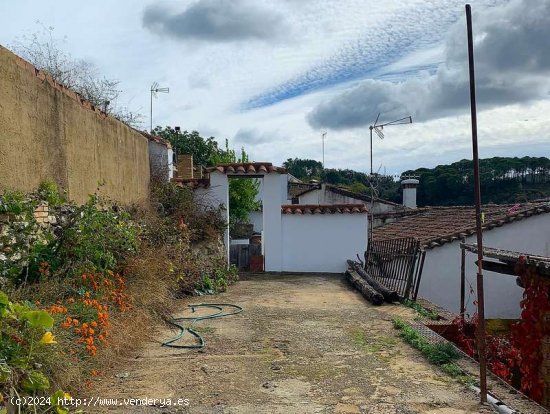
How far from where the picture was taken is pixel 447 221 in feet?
51.1

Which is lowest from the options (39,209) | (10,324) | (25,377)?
(25,377)

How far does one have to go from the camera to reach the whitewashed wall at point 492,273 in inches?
502

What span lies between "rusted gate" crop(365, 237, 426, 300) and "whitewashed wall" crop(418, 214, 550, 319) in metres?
2.09

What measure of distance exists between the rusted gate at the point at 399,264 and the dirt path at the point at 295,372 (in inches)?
59.0

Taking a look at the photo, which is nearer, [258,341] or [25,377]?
[25,377]

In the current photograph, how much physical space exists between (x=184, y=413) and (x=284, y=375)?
1.19 metres

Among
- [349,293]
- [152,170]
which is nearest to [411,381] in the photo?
[349,293]

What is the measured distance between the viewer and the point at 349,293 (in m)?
9.40

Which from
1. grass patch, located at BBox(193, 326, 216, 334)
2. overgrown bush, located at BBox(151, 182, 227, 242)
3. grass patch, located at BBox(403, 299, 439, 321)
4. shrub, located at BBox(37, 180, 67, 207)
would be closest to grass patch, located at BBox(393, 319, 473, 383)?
grass patch, located at BBox(403, 299, 439, 321)

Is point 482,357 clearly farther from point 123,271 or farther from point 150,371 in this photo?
point 123,271

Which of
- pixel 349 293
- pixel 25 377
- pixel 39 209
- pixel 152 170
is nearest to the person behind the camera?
pixel 25 377

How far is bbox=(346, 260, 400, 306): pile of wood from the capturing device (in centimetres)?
806

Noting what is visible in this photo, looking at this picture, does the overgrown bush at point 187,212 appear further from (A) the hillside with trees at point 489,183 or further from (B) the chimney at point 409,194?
(B) the chimney at point 409,194

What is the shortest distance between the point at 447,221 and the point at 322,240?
5.37m
